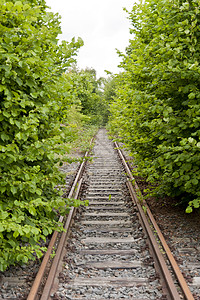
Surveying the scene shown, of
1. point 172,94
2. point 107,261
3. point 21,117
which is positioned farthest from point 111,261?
point 172,94

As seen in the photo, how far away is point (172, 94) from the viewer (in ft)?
17.0

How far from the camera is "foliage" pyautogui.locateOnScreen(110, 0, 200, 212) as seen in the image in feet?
13.9

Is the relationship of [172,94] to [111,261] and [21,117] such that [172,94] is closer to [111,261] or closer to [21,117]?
[21,117]

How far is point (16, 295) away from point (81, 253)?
1550mm

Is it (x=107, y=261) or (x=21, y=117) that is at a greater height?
(x=21, y=117)

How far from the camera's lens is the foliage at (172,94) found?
4.23 meters

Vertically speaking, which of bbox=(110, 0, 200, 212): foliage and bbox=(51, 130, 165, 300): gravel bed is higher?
bbox=(110, 0, 200, 212): foliage

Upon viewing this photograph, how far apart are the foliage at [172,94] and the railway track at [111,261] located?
41.2 inches

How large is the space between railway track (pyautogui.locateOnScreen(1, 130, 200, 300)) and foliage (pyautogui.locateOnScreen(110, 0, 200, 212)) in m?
1.05

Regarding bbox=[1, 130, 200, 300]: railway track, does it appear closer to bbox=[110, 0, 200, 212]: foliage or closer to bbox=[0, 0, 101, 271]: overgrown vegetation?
bbox=[0, 0, 101, 271]: overgrown vegetation

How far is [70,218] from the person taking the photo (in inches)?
243

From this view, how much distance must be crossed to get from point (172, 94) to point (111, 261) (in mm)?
3228

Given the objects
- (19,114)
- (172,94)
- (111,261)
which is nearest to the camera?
(19,114)

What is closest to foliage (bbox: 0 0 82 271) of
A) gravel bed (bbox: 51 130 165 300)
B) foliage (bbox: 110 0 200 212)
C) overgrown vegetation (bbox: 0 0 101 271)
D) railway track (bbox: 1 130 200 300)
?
overgrown vegetation (bbox: 0 0 101 271)
